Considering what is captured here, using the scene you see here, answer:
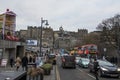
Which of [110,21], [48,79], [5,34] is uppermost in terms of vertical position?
[110,21]

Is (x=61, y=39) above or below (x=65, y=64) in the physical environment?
above

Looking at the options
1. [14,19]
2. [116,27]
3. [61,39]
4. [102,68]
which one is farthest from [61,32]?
[102,68]

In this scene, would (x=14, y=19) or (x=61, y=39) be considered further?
(x=61, y=39)

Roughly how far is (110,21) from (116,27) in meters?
5.65

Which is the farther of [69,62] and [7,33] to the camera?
[7,33]

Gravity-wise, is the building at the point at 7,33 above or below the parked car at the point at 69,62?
above

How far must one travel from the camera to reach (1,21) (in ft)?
143

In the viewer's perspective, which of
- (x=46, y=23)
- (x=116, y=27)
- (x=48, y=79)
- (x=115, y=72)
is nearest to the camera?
(x=48, y=79)

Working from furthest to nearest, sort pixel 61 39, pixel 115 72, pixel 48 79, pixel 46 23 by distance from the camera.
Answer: pixel 61 39 < pixel 46 23 < pixel 115 72 < pixel 48 79

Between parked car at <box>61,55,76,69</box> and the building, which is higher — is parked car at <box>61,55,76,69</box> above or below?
below

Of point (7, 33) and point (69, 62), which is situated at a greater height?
point (7, 33)

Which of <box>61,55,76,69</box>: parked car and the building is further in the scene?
<box>61,55,76,69</box>: parked car

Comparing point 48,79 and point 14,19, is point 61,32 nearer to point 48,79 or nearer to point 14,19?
point 14,19

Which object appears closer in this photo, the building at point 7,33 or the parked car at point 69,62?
the building at point 7,33
